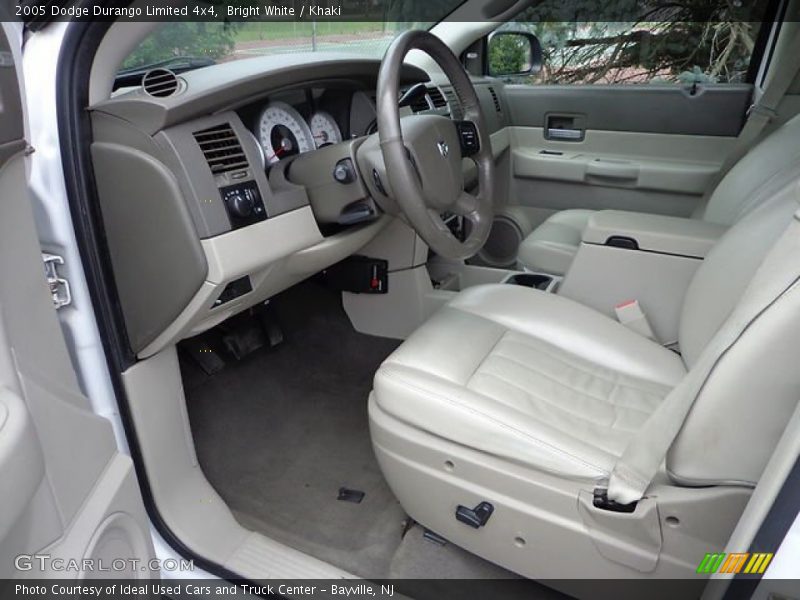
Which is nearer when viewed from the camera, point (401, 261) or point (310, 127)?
point (310, 127)

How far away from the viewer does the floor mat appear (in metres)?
1.49

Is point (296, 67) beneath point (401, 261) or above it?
above

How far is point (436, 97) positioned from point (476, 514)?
1.55 m

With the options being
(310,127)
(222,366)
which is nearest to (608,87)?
(310,127)

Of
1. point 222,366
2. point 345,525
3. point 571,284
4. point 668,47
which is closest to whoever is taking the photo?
point 345,525

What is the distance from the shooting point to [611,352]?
1.35 metres

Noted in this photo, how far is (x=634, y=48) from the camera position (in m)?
2.53

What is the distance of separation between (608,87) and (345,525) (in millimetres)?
2143

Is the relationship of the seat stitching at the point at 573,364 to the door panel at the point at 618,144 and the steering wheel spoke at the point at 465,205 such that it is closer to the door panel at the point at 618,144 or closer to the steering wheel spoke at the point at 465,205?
the steering wheel spoke at the point at 465,205

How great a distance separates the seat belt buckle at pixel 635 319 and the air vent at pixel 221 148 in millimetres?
1022

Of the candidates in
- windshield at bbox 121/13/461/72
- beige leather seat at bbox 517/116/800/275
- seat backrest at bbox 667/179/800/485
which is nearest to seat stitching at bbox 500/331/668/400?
seat backrest at bbox 667/179/800/485

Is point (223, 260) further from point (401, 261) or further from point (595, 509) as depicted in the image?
point (401, 261)

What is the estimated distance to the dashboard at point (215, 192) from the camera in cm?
105

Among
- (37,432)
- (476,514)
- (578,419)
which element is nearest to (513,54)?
(578,419)
